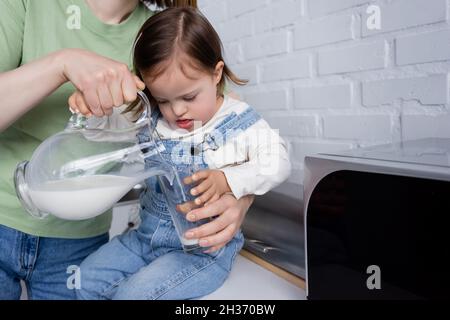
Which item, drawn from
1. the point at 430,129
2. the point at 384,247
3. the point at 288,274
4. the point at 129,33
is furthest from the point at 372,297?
the point at 129,33

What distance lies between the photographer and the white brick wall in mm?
771

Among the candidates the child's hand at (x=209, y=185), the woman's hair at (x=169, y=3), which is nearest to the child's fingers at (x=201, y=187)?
the child's hand at (x=209, y=185)

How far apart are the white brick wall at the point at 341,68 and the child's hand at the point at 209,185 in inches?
16.2

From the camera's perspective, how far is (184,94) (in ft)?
2.48

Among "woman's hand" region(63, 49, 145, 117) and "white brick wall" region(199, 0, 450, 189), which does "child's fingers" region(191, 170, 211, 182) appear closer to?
"woman's hand" region(63, 49, 145, 117)

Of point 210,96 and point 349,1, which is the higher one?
point 349,1

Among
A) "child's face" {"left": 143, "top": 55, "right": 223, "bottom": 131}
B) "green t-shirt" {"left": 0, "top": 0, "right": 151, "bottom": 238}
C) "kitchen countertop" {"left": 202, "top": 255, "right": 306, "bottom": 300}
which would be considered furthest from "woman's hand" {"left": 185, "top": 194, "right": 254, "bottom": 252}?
"green t-shirt" {"left": 0, "top": 0, "right": 151, "bottom": 238}

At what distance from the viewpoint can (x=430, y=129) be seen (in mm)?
780

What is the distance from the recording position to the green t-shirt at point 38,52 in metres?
0.66

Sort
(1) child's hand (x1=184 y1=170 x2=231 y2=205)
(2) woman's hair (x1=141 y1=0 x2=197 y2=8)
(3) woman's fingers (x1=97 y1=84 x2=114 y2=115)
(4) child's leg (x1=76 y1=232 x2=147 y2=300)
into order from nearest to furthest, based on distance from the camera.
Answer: (3) woman's fingers (x1=97 y1=84 x2=114 y2=115), (1) child's hand (x1=184 y1=170 x2=231 y2=205), (4) child's leg (x1=76 y1=232 x2=147 y2=300), (2) woman's hair (x1=141 y1=0 x2=197 y2=8)

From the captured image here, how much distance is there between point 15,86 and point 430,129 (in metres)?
0.73

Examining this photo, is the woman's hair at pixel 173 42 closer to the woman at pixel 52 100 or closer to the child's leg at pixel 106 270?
the woman at pixel 52 100

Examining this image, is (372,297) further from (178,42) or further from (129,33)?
(129,33)

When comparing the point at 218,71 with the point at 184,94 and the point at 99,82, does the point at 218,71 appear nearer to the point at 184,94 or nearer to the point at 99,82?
the point at 184,94
